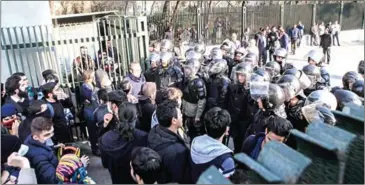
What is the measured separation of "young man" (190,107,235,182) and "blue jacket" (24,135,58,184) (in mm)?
1102

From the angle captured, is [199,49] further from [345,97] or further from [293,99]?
[345,97]

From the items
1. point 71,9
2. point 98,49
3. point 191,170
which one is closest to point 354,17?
point 71,9

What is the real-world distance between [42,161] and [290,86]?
9.01ft

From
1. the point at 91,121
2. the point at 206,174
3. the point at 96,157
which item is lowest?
the point at 96,157

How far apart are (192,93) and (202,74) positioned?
3.06ft

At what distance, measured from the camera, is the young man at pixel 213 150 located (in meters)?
2.82

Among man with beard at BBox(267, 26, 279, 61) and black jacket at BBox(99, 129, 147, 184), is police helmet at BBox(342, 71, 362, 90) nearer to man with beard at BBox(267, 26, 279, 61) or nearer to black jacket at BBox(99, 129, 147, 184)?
black jacket at BBox(99, 129, 147, 184)

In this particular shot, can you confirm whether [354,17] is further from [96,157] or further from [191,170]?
[191,170]

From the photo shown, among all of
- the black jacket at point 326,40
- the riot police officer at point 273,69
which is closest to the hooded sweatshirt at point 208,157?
the riot police officer at point 273,69

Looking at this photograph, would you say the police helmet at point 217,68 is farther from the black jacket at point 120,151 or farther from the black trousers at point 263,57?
the black trousers at point 263,57

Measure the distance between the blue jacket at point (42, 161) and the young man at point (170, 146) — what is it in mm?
814

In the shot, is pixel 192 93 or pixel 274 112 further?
pixel 192 93

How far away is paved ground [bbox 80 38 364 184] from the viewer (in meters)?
5.49

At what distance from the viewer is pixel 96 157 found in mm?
5957
